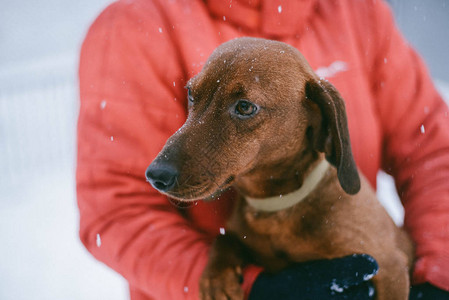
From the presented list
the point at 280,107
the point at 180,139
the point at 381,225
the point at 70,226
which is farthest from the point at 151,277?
the point at 70,226

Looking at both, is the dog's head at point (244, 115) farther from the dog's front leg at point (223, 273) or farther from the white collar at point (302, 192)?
the dog's front leg at point (223, 273)

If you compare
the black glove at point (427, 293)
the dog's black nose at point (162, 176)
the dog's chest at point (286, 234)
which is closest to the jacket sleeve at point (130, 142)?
the dog's black nose at point (162, 176)

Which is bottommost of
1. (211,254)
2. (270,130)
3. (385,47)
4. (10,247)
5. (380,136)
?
(10,247)

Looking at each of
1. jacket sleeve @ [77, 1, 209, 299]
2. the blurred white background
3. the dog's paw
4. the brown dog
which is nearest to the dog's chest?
the brown dog

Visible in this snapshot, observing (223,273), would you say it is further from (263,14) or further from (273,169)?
(263,14)

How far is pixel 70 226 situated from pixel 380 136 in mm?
1741

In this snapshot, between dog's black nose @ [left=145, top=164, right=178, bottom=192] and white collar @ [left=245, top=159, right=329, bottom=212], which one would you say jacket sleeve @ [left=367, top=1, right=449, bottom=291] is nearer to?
white collar @ [left=245, top=159, right=329, bottom=212]

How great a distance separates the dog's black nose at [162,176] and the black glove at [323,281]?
0.41 metres

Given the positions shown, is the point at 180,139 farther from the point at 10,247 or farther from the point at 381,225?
the point at 10,247

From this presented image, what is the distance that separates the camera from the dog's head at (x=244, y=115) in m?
0.79

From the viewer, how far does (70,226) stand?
220cm

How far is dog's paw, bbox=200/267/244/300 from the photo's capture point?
37.1 inches

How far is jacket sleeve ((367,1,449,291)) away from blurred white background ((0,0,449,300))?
0.15 meters

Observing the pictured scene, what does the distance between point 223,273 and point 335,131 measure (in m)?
0.43
